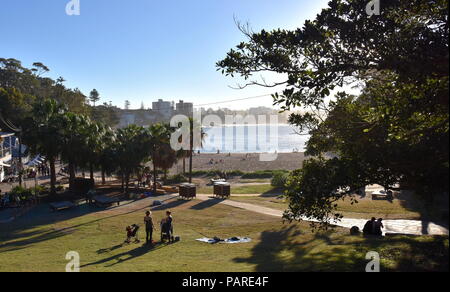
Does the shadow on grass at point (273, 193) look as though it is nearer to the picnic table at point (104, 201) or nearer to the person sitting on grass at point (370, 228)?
the picnic table at point (104, 201)

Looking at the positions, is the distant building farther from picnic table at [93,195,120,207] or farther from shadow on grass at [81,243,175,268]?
shadow on grass at [81,243,175,268]

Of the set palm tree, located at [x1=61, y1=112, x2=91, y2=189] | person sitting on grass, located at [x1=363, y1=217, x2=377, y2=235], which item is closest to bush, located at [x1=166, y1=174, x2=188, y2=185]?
palm tree, located at [x1=61, y1=112, x2=91, y2=189]

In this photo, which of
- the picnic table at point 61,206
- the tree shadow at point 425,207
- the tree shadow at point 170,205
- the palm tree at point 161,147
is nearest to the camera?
the tree shadow at point 425,207

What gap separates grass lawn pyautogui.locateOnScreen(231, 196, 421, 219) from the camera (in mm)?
19016

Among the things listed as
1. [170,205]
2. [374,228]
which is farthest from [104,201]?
[374,228]

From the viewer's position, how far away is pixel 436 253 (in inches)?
352

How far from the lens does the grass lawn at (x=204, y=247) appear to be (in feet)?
31.1

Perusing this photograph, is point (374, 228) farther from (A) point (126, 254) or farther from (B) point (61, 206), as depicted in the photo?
(B) point (61, 206)

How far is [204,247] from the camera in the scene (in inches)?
518

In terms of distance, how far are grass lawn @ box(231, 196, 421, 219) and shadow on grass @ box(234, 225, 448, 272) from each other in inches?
173

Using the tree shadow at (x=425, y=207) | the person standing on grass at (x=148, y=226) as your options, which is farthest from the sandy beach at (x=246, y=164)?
the person standing on grass at (x=148, y=226)

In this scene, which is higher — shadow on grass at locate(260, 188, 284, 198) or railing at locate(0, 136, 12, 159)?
railing at locate(0, 136, 12, 159)
